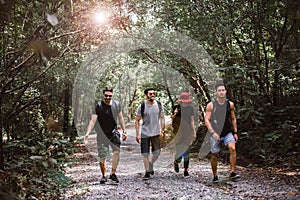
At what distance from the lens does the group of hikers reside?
7637 millimetres

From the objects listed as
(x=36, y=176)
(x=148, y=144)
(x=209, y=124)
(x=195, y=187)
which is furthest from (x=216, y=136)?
(x=36, y=176)

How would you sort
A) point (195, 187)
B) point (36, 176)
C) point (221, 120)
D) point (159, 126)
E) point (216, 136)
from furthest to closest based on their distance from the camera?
point (159, 126), point (221, 120), point (216, 136), point (195, 187), point (36, 176)

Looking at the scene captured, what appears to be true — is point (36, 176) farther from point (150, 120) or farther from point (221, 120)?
point (221, 120)

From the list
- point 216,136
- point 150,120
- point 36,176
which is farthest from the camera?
point 150,120

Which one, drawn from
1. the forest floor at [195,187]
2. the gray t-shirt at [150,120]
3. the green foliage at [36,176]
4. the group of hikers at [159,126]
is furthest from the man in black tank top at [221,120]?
the green foliage at [36,176]

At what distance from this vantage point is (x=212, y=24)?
449 inches

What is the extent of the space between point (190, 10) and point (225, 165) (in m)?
5.02

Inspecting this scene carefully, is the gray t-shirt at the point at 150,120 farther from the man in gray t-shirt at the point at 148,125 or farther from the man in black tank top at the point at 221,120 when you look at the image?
the man in black tank top at the point at 221,120

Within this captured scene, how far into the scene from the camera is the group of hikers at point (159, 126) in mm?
7637

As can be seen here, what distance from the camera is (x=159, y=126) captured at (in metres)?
8.79

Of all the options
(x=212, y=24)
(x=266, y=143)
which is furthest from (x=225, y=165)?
(x=212, y=24)

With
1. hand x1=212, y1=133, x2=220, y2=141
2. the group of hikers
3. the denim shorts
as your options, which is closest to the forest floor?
the group of hikers

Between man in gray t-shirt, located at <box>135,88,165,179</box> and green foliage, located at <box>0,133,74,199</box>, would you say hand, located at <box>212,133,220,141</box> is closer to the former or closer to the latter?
man in gray t-shirt, located at <box>135,88,165,179</box>

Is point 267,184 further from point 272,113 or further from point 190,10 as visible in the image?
point 190,10
